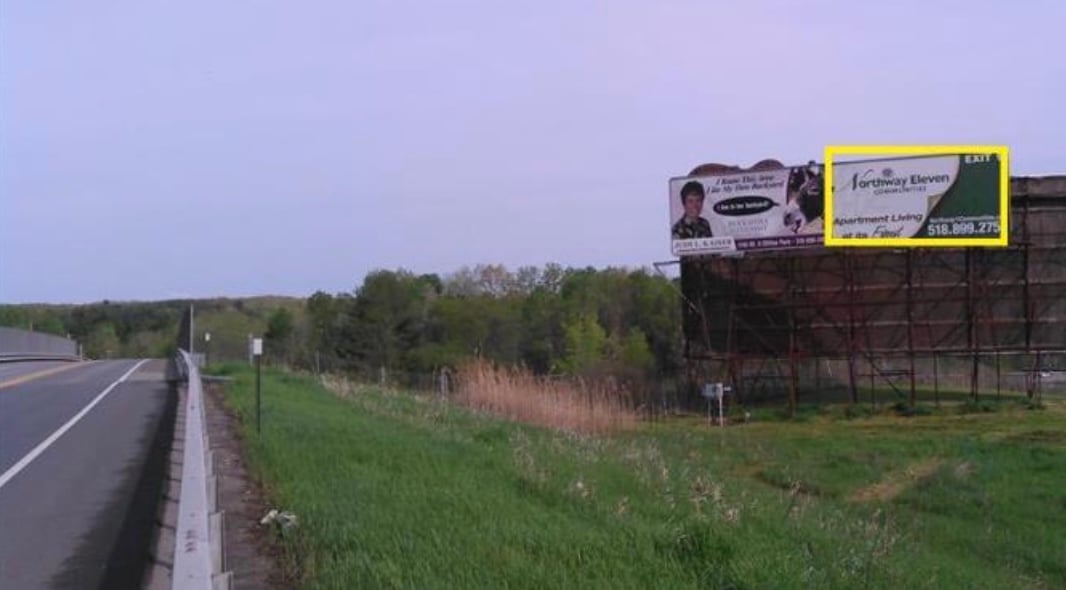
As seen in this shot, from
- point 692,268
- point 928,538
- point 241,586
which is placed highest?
point 692,268

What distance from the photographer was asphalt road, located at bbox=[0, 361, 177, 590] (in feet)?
28.4

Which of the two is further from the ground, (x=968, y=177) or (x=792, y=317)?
(x=968, y=177)

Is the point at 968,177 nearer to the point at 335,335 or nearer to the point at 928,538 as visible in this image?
the point at 928,538

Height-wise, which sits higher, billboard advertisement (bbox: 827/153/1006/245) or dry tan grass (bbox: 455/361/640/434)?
billboard advertisement (bbox: 827/153/1006/245)

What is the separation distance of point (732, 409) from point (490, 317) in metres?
32.9

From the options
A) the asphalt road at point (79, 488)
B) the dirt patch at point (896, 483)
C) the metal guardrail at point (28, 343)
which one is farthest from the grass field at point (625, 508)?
the metal guardrail at point (28, 343)

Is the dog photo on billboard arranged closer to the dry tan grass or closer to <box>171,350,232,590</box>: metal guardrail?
the dry tan grass

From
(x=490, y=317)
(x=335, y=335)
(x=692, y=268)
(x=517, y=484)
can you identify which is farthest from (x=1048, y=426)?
(x=335, y=335)

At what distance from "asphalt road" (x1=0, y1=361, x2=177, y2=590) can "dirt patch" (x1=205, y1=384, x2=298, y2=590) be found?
67cm

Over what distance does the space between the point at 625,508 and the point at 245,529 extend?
309 cm

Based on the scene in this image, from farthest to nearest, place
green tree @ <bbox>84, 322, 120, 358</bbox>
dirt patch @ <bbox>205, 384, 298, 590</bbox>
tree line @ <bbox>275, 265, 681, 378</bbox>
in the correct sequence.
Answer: green tree @ <bbox>84, 322, 120, 358</bbox>
tree line @ <bbox>275, 265, 681, 378</bbox>
dirt patch @ <bbox>205, 384, 298, 590</bbox>

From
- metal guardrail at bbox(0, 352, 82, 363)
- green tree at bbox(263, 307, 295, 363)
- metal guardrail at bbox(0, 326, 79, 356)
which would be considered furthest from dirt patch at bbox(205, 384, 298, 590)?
green tree at bbox(263, 307, 295, 363)

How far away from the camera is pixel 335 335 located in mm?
71750

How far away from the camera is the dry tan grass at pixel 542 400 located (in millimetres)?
27188
